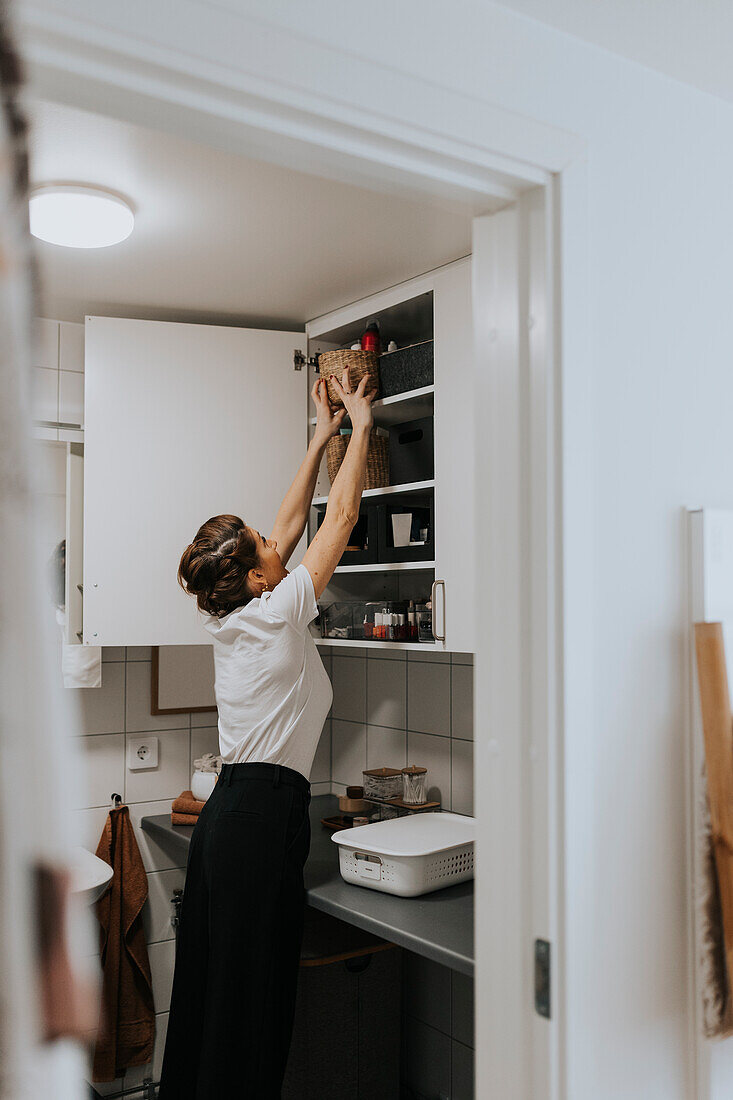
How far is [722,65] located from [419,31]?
500 millimetres

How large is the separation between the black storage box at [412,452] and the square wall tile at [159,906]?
133cm

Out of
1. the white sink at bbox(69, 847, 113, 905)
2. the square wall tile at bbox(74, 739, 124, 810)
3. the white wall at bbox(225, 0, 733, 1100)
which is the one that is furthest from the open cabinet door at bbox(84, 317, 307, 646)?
the white wall at bbox(225, 0, 733, 1100)

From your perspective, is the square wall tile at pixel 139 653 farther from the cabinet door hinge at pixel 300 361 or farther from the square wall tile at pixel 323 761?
the cabinet door hinge at pixel 300 361

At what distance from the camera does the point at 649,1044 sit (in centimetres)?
116

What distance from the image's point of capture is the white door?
201cm

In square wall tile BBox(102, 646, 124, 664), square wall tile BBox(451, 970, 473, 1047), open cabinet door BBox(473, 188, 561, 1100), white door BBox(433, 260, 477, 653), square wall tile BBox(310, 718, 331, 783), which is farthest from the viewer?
square wall tile BBox(310, 718, 331, 783)

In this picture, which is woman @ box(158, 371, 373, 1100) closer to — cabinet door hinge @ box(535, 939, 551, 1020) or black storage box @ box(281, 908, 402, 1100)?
black storage box @ box(281, 908, 402, 1100)

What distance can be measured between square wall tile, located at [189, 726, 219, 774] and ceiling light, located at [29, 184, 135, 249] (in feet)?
4.85

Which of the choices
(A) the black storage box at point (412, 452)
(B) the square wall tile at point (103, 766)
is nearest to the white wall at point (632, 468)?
(A) the black storage box at point (412, 452)

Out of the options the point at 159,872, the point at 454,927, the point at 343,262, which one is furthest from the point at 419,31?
the point at 159,872

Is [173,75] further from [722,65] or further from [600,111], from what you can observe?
[722,65]

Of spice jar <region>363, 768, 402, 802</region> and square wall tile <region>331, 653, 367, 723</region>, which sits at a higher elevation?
square wall tile <region>331, 653, 367, 723</region>

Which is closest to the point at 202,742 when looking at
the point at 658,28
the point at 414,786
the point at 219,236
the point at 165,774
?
the point at 165,774

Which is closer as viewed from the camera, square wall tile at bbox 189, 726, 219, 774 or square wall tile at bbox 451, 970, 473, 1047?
square wall tile at bbox 451, 970, 473, 1047
